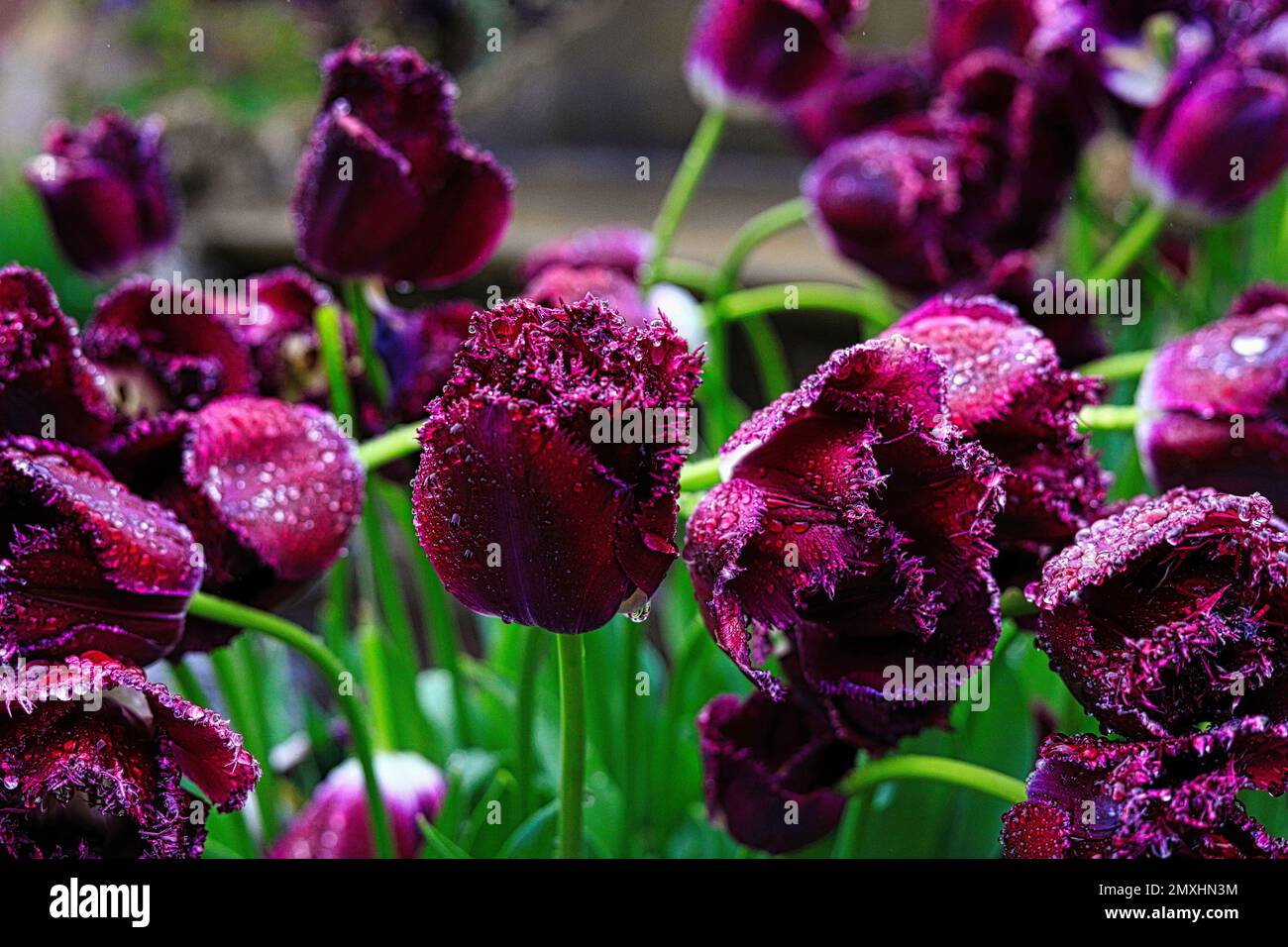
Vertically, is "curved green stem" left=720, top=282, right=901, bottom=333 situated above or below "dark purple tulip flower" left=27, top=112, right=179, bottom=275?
below

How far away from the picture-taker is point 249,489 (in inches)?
10.5

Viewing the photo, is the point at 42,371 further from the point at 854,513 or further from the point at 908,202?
the point at 908,202

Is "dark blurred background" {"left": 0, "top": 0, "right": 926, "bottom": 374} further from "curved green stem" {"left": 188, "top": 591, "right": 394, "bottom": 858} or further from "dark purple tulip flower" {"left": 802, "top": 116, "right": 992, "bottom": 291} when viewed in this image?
"curved green stem" {"left": 188, "top": 591, "right": 394, "bottom": 858}

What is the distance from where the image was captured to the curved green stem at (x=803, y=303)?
0.39 m

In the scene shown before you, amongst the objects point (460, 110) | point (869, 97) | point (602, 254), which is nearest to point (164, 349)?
point (602, 254)

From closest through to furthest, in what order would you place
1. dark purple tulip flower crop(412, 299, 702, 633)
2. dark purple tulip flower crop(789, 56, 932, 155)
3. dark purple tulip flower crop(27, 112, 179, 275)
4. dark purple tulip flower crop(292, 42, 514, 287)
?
dark purple tulip flower crop(412, 299, 702, 633) < dark purple tulip flower crop(292, 42, 514, 287) < dark purple tulip flower crop(27, 112, 179, 275) < dark purple tulip flower crop(789, 56, 932, 155)

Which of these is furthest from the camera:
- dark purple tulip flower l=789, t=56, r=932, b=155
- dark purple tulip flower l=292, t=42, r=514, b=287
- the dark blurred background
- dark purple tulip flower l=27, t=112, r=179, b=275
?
the dark blurred background

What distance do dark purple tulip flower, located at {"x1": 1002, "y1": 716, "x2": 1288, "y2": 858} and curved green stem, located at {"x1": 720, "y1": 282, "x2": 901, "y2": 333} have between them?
0.17 metres

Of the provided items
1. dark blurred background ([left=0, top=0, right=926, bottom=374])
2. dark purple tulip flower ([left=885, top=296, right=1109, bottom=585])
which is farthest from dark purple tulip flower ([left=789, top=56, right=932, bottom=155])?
dark blurred background ([left=0, top=0, right=926, bottom=374])

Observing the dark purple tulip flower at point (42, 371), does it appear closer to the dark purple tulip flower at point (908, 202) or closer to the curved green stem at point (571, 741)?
the curved green stem at point (571, 741)

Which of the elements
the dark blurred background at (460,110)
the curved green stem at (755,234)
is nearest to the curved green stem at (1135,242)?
the curved green stem at (755,234)

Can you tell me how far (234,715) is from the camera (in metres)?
0.38

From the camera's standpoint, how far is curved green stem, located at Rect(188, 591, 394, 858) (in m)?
0.25
